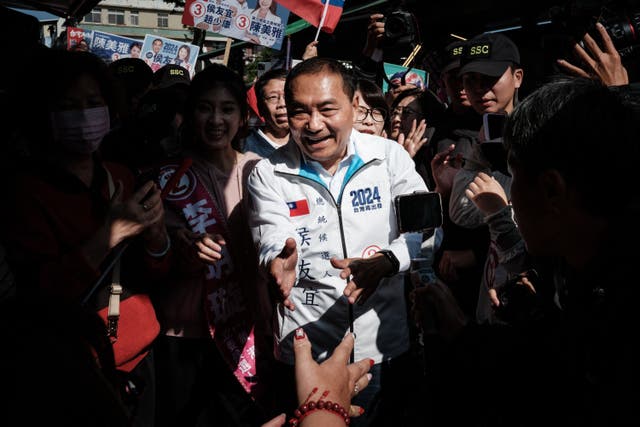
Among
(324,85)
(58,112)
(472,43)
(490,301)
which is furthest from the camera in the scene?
(472,43)

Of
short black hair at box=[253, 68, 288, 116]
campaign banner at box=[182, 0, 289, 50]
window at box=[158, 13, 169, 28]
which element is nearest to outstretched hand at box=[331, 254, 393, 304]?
short black hair at box=[253, 68, 288, 116]

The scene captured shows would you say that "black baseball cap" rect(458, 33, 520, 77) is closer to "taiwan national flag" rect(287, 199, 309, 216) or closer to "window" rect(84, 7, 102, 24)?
"taiwan national flag" rect(287, 199, 309, 216)

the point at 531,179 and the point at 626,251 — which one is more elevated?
the point at 531,179

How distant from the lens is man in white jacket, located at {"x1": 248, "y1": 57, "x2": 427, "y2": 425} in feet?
Answer: 7.05

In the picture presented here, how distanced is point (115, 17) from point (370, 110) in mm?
60186

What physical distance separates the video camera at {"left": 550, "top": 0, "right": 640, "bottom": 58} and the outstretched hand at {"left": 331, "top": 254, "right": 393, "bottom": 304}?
4.25 feet

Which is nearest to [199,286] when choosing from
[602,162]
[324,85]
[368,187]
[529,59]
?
[368,187]

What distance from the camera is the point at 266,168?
7.40 ft

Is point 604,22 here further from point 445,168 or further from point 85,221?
point 85,221

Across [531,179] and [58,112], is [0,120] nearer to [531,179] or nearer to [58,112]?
[58,112]

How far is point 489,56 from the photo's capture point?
2893 mm

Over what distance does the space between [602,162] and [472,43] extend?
202cm

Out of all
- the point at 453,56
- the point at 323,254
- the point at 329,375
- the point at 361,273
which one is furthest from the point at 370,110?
the point at 329,375

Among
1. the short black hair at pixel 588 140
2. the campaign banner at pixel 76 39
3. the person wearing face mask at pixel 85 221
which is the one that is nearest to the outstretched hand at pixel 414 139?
the person wearing face mask at pixel 85 221
